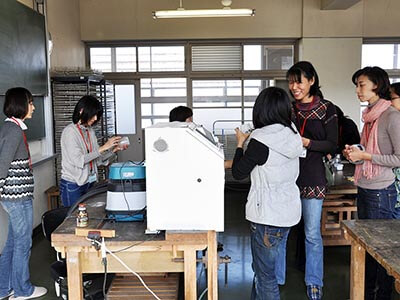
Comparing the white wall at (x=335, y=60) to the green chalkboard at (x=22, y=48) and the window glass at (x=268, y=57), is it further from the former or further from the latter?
the green chalkboard at (x=22, y=48)

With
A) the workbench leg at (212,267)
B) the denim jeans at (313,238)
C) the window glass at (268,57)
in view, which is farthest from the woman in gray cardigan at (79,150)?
the window glass at (268,57)

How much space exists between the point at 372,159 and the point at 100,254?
1.50 meters

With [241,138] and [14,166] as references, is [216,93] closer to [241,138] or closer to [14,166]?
[14,166]

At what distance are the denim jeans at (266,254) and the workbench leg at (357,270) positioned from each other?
13.5 inches

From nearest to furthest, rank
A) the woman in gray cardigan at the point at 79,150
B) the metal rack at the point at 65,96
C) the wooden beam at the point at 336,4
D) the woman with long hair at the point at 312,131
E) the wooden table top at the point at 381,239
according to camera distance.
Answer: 1. the wooden table top at the point at 381,239
2. the woman with long hair at the point at 312,131
3. the woman in gray cardigan at the point at 79,150
4. the metal rack at the point at 65,96
5. the wooden beam at the point at 336,4

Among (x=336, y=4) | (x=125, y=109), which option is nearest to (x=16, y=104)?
(x=125, y=109)

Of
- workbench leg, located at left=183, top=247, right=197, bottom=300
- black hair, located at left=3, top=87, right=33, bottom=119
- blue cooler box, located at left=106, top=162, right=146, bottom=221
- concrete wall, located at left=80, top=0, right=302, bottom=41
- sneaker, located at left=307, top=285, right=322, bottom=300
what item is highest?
concrete wall, located at left=80, top=0, right=302, bottom=41

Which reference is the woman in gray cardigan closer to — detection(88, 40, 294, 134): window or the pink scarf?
the pink scarf

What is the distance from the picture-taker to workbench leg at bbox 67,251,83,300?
1812mm

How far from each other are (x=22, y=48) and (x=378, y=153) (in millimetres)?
3307

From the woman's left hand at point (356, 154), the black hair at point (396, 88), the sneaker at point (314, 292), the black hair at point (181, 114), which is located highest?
the black hair at point (396, 88)

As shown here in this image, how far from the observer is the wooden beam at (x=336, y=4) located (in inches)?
219

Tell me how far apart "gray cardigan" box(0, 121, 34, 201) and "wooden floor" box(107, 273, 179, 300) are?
853 millimetres

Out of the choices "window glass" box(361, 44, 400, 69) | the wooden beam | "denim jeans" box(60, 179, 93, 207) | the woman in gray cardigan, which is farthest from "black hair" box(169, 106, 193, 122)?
"window glass" box(361, 44, 400, 69)
